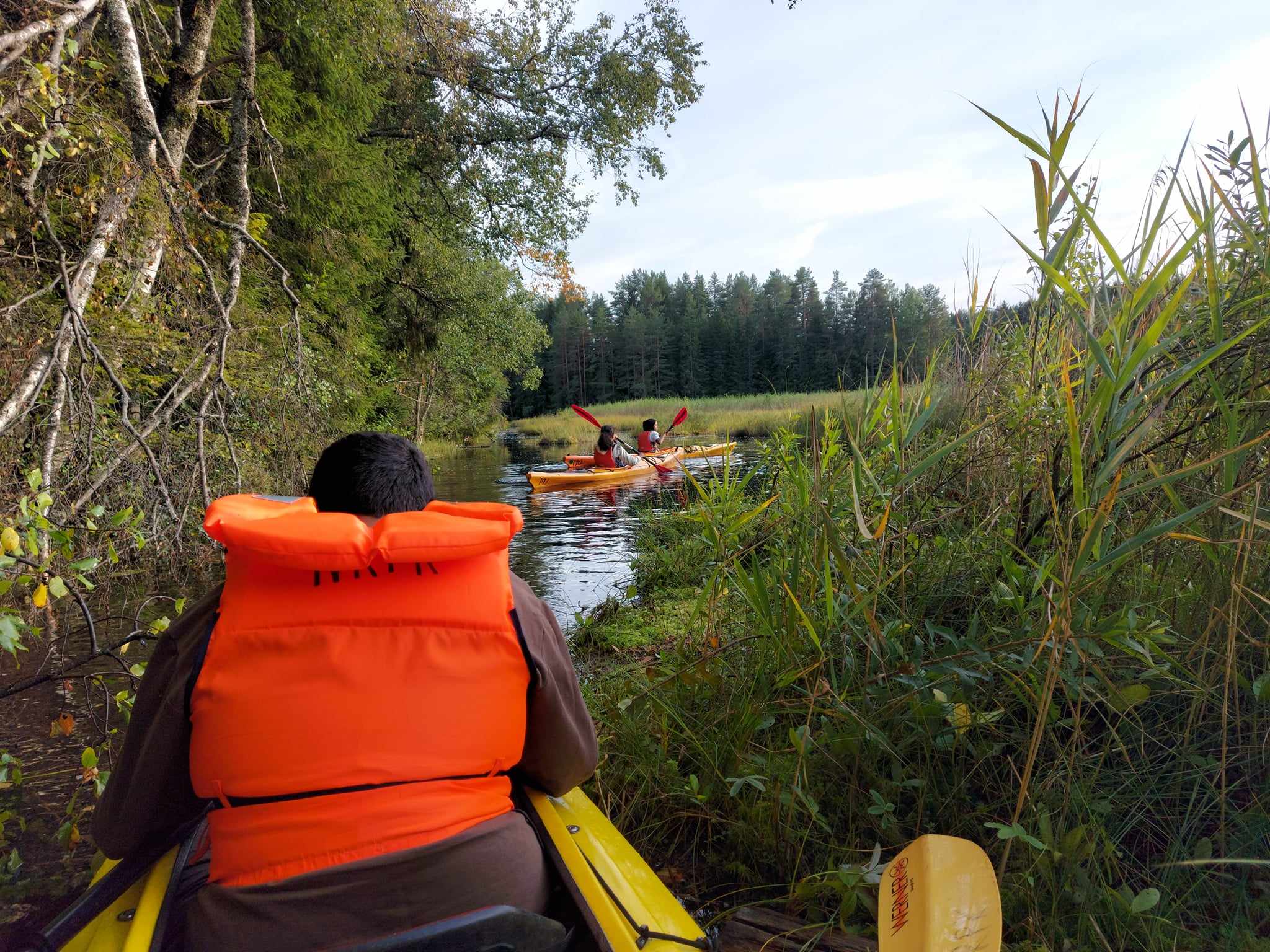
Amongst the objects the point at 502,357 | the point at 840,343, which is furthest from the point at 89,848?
the point at 840,343

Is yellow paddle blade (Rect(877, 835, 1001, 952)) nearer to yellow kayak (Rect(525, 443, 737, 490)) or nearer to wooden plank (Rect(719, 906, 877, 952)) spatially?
wooden plank (Rect(719, 906, 877, 952))

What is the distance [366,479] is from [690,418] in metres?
24.7

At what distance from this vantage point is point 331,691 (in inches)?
50.4

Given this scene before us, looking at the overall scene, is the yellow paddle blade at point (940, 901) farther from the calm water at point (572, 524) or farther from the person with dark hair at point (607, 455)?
the person with dark hair at point (607, 455)

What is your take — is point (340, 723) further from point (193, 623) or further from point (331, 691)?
point (193, 623)

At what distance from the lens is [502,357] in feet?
65.7

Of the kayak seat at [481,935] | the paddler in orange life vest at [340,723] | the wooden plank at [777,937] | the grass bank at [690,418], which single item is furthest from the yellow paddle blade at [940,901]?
the grass bank at [690,418]

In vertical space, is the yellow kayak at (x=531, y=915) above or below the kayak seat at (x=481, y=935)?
below

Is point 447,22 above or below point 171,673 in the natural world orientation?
above

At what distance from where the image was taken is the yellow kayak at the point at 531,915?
120cm

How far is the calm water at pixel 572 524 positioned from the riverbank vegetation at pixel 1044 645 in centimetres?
131

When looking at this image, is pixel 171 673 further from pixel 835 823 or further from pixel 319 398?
pixel 319 398

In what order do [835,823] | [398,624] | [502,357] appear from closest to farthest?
[398,624]
[835,823]
[502,357]

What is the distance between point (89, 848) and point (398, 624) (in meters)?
2.49
